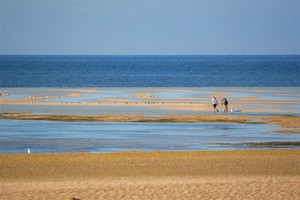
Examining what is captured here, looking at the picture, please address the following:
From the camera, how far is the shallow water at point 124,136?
27.8m

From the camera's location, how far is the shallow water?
91.2 ft

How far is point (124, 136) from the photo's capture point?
3152 centimetres

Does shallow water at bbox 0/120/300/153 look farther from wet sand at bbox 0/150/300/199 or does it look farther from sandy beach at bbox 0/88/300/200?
wet sand at bbox 0/150/300/199

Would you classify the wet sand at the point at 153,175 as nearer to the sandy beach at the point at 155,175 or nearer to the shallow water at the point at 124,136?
the sandy beach at the point at 155,175

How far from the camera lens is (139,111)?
4428cm

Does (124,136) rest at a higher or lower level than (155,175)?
higher

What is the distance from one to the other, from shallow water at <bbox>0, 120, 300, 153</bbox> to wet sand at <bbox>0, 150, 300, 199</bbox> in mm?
2644

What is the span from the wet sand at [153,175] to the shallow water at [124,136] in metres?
2.64

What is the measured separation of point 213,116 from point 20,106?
14187mm

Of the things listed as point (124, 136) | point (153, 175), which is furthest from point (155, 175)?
point (124, 136)

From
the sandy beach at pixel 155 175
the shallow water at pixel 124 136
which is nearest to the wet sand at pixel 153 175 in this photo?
the sandy beach at pixel 155 175

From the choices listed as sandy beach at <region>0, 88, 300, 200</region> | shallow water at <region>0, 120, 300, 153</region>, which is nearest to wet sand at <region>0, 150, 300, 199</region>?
sandy beach at <region>0, 88, 300, 200</region>

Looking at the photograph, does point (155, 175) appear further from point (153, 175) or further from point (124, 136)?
point (124, 136)

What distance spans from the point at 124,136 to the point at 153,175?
36.2ft
